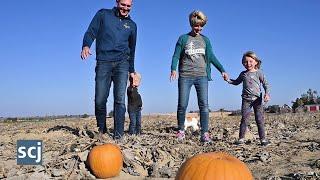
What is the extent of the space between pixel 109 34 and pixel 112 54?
0.31 meters

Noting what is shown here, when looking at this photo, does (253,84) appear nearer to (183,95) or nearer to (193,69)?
(193,69)

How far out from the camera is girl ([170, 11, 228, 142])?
7367 mm

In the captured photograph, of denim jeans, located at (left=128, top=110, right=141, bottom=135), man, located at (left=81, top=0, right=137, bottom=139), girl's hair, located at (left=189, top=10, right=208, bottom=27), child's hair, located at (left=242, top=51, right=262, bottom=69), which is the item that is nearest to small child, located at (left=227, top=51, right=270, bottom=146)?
child's hair, located at (left=242, top=51, right=262, bottom=69)

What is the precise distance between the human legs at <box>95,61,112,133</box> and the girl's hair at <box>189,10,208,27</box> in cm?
159

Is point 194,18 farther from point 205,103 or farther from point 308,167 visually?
point 308,167

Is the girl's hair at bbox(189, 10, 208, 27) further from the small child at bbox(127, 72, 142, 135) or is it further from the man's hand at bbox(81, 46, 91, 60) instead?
the small child at bbox(127, 72, 142, 135)

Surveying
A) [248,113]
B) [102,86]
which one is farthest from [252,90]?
[102,86]

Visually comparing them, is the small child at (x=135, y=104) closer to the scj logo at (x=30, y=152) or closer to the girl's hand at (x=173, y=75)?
the girl's hand at (x=173, y=75)

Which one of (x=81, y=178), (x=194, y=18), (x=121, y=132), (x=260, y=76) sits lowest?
(x=81, y=178)

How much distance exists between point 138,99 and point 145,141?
4307 mm

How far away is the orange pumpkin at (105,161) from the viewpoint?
5074 millimetres

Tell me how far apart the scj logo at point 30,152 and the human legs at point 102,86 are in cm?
179

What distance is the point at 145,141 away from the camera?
625cm

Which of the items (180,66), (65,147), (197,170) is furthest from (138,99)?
(197,170)
